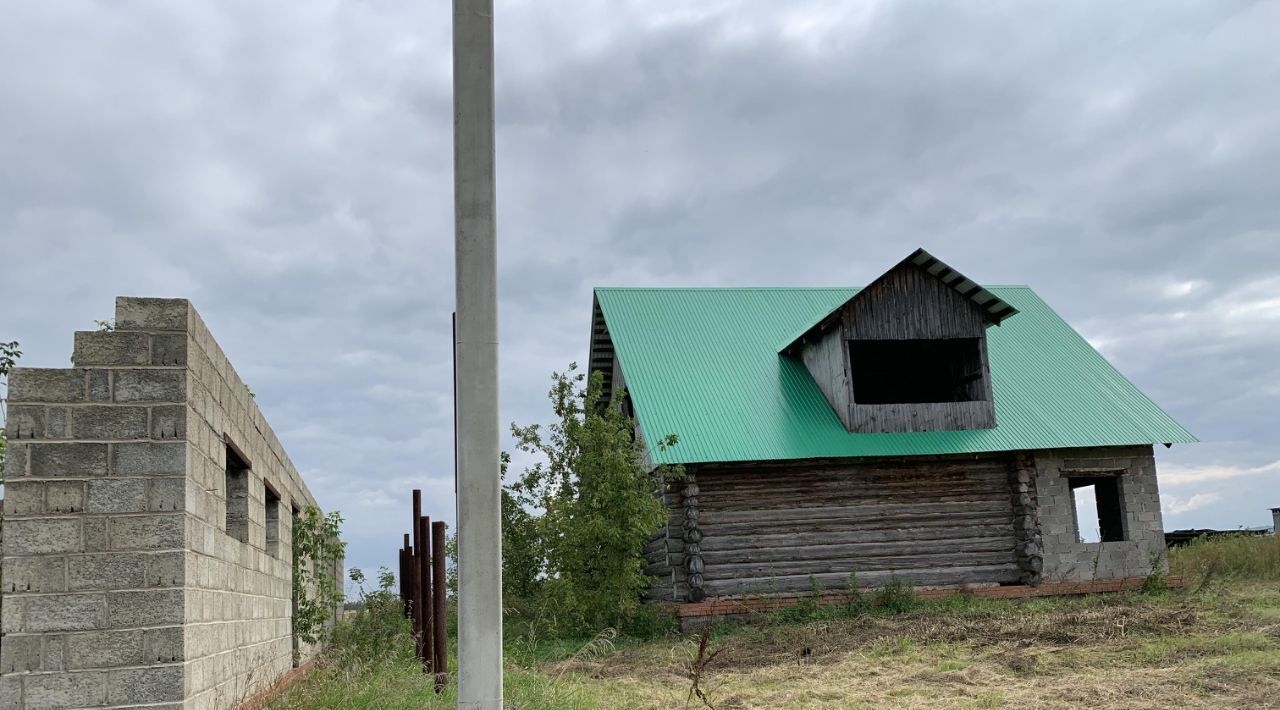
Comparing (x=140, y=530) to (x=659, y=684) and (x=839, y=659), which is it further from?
(x=839, y=659)

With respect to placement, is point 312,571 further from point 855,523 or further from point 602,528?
point 855,523

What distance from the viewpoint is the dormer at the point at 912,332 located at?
2119 cm

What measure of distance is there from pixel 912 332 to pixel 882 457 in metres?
2.65

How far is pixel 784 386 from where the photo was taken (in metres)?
22.4

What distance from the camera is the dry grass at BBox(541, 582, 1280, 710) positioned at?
1152 cm

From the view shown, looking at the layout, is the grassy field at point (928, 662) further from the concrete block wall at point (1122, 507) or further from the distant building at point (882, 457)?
the distant building at point (882, 457)

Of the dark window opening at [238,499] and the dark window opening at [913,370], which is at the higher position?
the dark window opening at [913,370]

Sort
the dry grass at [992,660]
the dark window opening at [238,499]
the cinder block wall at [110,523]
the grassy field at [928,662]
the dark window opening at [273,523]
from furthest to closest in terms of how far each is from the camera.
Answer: the dark window opening at [273,523], the dry grass at [992,660], the grassy field at [928,662], the dark window opening at [238,499], the cinder block wall at [110,523]

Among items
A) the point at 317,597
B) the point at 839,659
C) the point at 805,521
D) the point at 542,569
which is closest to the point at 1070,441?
the point at 805,521

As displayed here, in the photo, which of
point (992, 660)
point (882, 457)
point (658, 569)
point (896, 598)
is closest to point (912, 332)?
point (882, 457)

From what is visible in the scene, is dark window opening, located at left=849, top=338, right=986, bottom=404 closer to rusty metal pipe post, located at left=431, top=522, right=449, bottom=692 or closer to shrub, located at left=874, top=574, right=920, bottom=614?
shrub, located at left=874, top=574, right=920, bottom=614

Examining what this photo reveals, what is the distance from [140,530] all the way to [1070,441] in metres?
18.6

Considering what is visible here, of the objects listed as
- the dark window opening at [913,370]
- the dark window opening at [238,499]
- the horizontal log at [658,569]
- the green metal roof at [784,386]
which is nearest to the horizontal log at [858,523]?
the horizontal log at [658,569]

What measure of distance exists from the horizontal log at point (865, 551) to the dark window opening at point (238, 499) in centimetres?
1125
